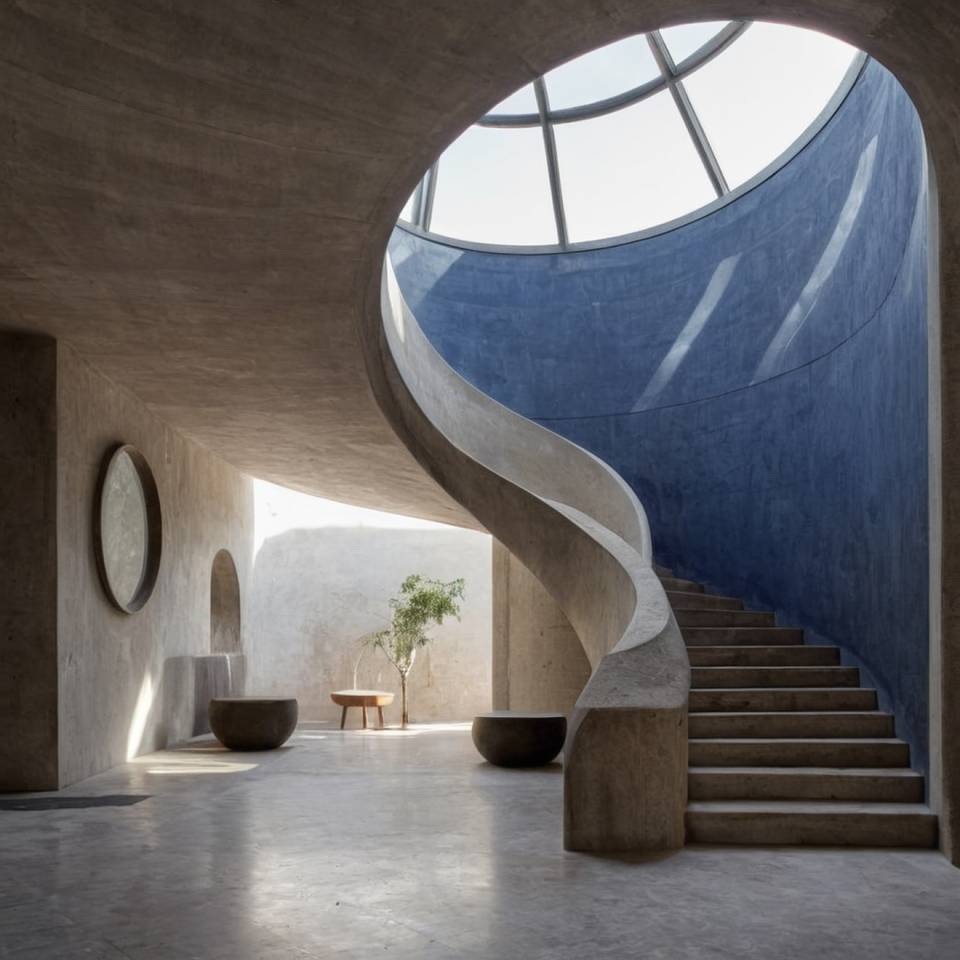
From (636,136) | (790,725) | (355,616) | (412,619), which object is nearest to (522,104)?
(636,136)

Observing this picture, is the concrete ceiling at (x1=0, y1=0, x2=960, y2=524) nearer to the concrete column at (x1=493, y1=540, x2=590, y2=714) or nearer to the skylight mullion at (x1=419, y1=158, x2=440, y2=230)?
the concrete column at (x1=493, y1=540, x2=590, y2=714)

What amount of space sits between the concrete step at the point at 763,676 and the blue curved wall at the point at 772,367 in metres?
0.31

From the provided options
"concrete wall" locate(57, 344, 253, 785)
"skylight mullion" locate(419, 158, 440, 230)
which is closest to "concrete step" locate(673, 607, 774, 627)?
"concrete wall" locate(57, 344, 253, 785)

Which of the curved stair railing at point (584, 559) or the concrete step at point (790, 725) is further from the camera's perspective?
the concrete step at point (790, 725)

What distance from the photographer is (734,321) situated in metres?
11.4

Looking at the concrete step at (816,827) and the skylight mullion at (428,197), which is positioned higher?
the skylight mullion at (428,197)

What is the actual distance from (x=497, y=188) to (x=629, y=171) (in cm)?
187

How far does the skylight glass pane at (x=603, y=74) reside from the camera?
12453mm

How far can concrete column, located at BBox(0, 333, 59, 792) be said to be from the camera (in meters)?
6.85

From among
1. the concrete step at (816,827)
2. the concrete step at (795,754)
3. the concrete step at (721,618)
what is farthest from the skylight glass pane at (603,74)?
the concrete step at (816,827)

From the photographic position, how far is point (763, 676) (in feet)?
22.5

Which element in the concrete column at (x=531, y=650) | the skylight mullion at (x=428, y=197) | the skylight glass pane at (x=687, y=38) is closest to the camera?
the concrete column at (x=531, y=650)

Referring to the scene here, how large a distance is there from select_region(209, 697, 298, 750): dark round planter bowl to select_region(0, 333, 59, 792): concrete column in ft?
8.51

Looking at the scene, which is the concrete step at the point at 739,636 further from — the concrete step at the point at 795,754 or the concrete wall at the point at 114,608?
the concrete wall at the point at 114,608
